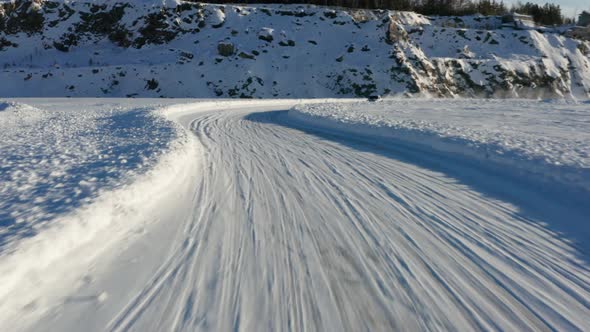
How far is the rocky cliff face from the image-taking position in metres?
31.2

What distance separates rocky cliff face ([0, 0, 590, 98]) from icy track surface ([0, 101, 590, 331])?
2812 centimetres

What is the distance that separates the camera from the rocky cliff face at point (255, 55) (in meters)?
31.2

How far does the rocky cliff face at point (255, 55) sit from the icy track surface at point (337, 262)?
28117 mm

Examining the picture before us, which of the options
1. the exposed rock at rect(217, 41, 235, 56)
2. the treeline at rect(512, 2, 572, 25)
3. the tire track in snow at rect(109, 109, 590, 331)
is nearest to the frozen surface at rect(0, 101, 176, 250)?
the tire track in snow at rect(109, 109, 590, 331)

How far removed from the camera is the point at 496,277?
2.85 metres

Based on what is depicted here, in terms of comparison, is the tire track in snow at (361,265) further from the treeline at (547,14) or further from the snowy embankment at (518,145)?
the treeline at (547,14)

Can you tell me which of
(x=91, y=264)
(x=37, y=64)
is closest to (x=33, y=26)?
(x=37, y=64)

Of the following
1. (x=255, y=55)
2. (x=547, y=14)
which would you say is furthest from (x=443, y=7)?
(x=255, y=55)

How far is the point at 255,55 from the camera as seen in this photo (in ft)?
117

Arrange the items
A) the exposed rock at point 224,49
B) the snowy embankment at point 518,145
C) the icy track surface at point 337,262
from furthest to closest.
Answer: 1. the exposed rock at point 224,49
2. the snowy embankment at point 518,145
3. the icy track surface at point 337,262

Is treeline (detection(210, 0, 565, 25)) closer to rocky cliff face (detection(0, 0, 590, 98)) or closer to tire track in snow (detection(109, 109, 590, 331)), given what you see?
rocky cliff face (detection(0, 0, 590, 98))

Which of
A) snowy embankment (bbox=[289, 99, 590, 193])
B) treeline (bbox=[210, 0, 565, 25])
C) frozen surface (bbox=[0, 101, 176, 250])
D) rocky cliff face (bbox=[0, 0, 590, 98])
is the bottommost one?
snowy embankment (bbox=[289, 99, 590, 193])

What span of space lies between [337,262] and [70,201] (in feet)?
10.3

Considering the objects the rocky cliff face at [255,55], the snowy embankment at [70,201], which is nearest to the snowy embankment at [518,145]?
the snowy embankment at [70,201]
